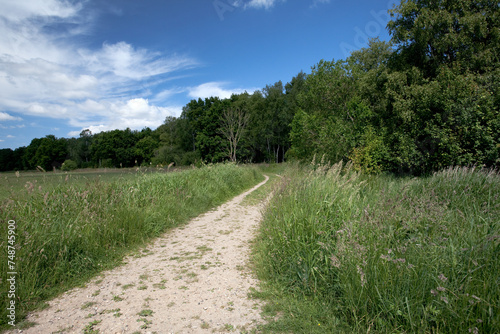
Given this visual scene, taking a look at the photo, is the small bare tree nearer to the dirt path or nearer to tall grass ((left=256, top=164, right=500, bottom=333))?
the dirt path

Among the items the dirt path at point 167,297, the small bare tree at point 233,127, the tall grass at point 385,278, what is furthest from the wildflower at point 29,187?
the small bare tree at point 233,127

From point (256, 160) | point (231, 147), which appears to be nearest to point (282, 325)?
point (231, 147)

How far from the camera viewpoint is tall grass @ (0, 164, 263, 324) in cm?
355

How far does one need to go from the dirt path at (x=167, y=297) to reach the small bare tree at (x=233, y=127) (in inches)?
1452

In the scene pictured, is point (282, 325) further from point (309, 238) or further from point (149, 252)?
point (149, 252)

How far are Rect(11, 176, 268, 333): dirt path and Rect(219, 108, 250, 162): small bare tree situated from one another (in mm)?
36892

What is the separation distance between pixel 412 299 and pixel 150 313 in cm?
304

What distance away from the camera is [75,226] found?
451 centimetres

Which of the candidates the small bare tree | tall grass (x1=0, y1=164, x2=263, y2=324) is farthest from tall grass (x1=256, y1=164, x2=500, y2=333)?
the small bare tree

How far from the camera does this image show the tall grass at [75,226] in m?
3.55

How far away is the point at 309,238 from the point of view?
4074 mm

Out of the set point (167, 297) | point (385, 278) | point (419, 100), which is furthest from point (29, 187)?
point (419, 100)

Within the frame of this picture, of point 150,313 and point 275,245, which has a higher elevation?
point 275,245

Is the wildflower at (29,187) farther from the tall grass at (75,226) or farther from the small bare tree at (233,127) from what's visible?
the small bare tree at (233,127)
